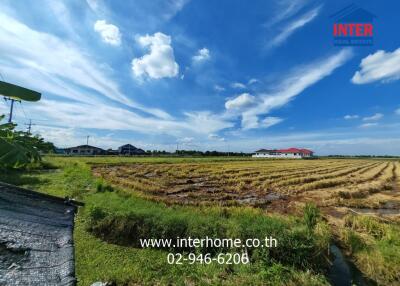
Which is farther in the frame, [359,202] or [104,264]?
[359,202]

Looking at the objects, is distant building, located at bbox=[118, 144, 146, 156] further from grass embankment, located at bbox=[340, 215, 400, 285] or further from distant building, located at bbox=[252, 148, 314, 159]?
grass embankment, located at bbox=[340, 215, 400, 285]

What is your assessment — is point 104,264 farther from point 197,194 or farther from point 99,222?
point 197,194

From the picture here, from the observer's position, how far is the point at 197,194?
54.8 feet

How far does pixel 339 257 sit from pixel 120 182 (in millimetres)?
15836

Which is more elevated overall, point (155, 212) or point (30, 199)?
point (30, 199)

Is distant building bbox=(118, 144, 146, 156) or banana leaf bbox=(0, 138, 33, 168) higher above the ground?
distant building bbox=(118, 144, 146, 156)

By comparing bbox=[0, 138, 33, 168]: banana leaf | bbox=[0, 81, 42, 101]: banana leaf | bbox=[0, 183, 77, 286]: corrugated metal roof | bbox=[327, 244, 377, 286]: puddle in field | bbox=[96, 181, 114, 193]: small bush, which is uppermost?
bbox=[0, 81, 42, 101]: banana leaf

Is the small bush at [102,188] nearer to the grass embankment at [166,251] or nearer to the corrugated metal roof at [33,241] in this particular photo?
the grass embankment at [166,251]

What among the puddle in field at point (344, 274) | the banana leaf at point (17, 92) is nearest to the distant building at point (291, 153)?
the puddle in field at point (344, 274)

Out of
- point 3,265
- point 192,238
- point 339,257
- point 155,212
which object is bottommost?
point 339,257

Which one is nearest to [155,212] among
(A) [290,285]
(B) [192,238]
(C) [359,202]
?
(B) [192,238]

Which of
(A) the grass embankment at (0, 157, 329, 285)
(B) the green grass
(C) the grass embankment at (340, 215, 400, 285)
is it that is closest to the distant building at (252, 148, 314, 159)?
(C) the grass embankment at (340, 215, 400, 285)

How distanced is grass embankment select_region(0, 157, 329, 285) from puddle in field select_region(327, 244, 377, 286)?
0.46 m

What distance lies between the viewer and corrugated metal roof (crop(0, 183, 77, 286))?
1.51m
